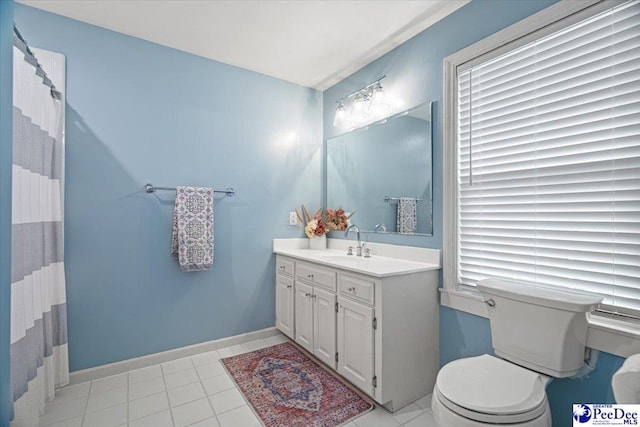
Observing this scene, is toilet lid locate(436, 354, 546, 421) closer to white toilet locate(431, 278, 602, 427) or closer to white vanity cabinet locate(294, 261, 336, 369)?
white toilet locate(431, 278, 602, 427)

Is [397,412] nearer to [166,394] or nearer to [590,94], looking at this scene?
[166,394]

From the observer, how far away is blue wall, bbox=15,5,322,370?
2092mm

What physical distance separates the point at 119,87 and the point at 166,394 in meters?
2.14

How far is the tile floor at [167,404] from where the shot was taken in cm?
168

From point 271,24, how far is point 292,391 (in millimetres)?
2473

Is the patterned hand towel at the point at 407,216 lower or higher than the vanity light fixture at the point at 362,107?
lower

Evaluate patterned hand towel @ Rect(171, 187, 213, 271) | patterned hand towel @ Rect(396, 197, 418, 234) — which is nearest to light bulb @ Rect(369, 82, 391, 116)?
patterned hand towel @ Rect(396, 197, 418, 234)

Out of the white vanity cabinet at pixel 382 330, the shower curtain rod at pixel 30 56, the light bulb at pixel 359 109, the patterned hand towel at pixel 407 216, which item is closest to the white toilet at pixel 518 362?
the white vanity cabinet at pixel 382 330

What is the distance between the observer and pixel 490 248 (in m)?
1.76

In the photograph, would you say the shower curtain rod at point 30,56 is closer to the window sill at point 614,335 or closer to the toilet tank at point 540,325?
the toilet tank at point 540,325

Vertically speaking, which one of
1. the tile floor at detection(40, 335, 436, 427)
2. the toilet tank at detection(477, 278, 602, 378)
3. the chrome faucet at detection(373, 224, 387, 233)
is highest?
the chrome faucet at detection(373, 224, 387, 233)

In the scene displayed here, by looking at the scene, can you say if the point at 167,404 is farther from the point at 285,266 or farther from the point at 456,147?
the point at 456,147

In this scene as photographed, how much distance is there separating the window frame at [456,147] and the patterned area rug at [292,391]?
2.91ft

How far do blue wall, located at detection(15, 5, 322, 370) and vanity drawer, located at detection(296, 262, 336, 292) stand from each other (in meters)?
0.52
